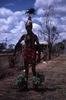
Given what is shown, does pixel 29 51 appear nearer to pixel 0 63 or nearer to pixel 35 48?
pixel 35 48

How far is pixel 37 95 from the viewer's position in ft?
30.3

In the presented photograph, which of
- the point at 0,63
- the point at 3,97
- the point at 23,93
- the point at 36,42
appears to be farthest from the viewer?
the point at 0,63

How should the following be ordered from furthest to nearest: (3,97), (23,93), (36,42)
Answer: (36,42) → (23,93) → (3,97)

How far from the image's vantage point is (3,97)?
28.9 ft

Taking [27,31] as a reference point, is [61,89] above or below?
below

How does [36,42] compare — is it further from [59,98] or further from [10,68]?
[10,68]

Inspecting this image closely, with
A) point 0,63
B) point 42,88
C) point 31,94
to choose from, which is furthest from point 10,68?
point 31,94

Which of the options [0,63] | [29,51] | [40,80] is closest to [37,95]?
[40,80]

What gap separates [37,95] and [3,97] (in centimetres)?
101

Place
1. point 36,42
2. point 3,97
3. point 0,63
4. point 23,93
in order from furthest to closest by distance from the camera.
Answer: point 0,63
point 36,42
point 23,93
point 3,97

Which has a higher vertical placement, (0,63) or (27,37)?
(27,37)

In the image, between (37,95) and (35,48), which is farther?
(35,48)

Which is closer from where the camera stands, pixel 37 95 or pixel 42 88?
pixel 37 95

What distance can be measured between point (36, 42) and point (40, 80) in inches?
46.6
